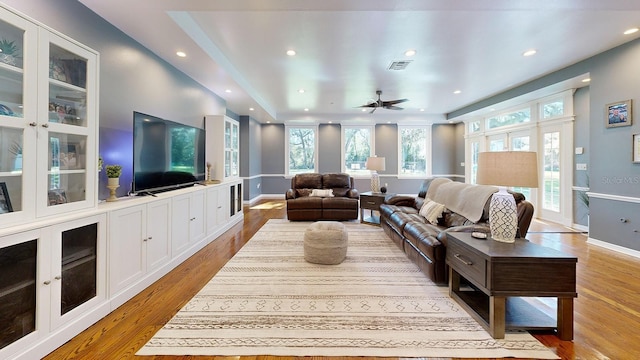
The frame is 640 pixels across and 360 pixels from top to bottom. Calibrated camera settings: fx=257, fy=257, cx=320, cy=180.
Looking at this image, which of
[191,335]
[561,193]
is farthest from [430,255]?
[561,193]

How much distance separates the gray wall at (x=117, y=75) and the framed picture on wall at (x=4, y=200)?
1025mm

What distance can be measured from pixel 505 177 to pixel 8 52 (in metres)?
3.22

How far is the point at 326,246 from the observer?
9.79 feet

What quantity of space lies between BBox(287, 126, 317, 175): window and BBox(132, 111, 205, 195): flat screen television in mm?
4629

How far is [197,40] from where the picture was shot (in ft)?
9.61

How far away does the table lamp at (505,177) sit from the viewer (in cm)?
177

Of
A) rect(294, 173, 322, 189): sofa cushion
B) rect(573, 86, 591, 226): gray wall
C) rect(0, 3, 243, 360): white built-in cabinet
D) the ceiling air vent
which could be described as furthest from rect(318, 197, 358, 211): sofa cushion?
rect(573, 86, 591, 226): gray wall

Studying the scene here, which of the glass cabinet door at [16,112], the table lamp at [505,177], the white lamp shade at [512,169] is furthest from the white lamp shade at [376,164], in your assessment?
the glass cabinet door at [16,112]

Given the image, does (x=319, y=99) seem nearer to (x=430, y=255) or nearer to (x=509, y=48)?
(x=509, y=48)

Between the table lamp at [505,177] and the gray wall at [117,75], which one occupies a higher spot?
the gray wall at [117,75]

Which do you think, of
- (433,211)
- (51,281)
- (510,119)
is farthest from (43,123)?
(510,119)

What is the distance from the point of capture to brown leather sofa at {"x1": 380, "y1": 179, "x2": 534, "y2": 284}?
2.45 metres

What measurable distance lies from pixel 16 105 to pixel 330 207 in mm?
4382

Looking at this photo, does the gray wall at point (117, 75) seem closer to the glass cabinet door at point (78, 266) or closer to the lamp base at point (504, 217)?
the glass cabinet door at point (78, 266)
